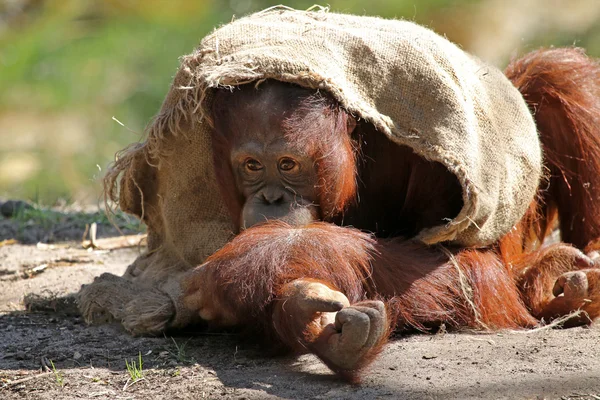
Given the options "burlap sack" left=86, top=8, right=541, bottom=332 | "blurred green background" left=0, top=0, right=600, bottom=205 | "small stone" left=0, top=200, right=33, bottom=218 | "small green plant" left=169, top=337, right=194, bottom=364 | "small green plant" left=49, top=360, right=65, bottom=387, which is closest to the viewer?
"small green plant" left=49, top=360, right=65, bottom=387

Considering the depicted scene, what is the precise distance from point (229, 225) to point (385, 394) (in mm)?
1228

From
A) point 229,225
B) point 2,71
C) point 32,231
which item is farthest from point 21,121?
point 229,225

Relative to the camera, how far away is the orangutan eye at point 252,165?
9.96 feet

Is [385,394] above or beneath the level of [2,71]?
beneath

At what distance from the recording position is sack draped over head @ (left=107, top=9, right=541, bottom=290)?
2951 millimetres

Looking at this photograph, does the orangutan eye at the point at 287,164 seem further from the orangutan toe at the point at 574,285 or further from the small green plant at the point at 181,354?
A: the orangutan toe at the point at 574,285

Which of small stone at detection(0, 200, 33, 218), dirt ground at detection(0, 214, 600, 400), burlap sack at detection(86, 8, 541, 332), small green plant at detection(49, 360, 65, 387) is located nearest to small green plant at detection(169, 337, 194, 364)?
dirt ground at detection(0, 214, 600, 400)

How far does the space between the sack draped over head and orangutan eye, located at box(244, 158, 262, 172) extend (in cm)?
24

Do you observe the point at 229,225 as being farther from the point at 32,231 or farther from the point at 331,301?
the point at 32,231

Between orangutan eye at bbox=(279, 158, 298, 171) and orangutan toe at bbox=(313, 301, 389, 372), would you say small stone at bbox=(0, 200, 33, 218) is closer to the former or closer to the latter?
Result: orangutan eye at bbox=(279, 158, 298, 171)

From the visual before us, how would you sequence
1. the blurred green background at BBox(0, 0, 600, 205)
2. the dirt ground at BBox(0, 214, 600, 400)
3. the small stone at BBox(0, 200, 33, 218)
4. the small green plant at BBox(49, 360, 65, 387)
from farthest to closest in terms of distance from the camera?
the blurred green background at BBox(0, 0, 600, 205), the small stone at BBox(0, 200, 33, 218), the small green plant at BBox(49, 360, 65, 387), the dirt ground at BBox(0, 214, 600, 400)

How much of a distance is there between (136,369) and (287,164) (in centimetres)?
85

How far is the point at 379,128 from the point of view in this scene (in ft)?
9.75

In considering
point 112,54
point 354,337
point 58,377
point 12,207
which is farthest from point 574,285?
point 112,54
